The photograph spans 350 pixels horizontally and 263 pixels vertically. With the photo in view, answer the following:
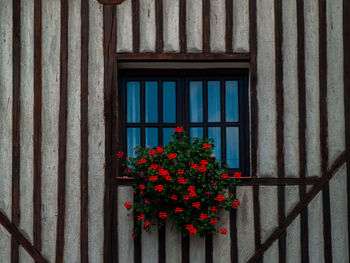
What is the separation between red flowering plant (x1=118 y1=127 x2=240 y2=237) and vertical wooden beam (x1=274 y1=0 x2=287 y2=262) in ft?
1.47

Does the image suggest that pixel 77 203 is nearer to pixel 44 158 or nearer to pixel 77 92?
pixel 44 158

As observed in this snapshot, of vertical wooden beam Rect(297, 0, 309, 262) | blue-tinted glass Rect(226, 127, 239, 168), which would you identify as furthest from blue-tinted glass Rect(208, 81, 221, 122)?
vertical wooden beam Rect(297, 0, 309, 262)


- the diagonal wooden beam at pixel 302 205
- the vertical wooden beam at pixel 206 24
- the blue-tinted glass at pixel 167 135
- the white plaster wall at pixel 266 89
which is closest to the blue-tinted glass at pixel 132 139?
the blue-tinted glass at pixel 167 135

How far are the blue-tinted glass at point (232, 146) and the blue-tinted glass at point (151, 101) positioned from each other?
75cm

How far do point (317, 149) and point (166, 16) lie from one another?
1.92m

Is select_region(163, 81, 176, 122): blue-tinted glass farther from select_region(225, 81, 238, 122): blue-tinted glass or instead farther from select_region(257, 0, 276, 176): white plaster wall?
select_region(257, 0, 276, 176): white plaster wall

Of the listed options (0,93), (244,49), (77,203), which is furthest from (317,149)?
(0,93)

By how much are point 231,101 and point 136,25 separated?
1.20 meters

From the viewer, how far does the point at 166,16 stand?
17.1 ft

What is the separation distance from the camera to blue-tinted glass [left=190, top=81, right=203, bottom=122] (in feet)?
17.8

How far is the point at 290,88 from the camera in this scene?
17.0 ft

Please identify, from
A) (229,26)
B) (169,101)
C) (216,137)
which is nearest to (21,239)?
(169,101)

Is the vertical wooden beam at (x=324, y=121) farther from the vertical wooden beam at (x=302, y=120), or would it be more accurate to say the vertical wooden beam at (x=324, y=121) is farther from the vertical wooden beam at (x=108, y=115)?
the vertical wooden beam at (x=108, y=115)

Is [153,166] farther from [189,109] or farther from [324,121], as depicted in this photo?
[324,121]
